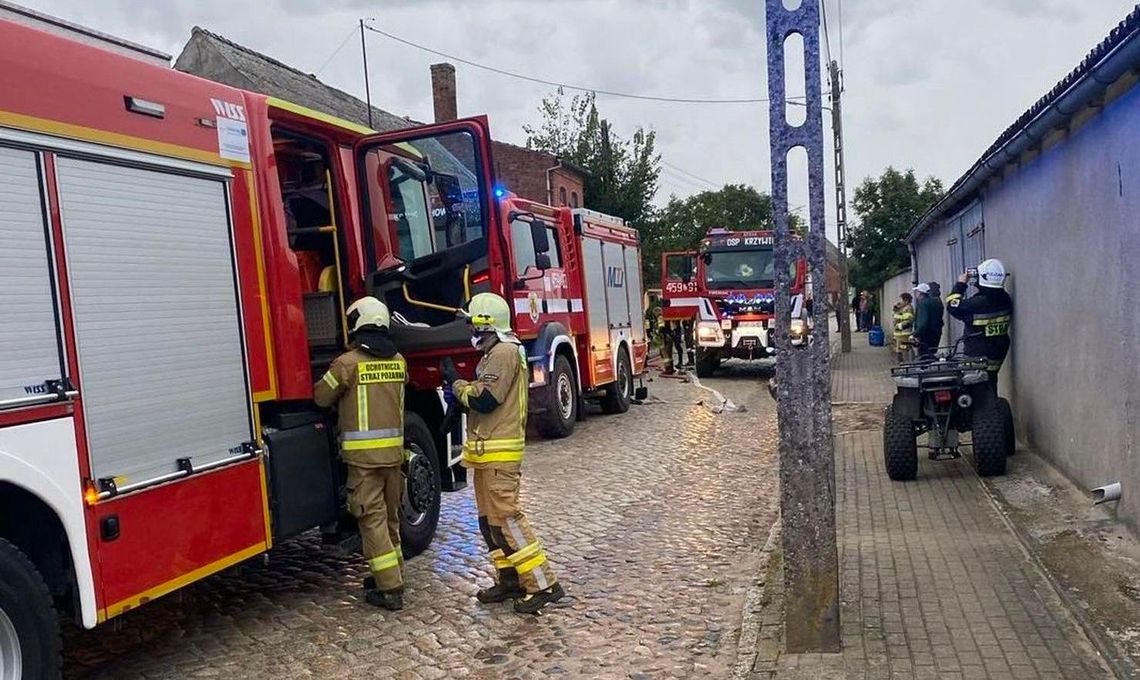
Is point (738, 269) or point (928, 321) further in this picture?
point (738, 269)

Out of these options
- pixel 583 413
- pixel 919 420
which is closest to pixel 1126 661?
pixel 919 420

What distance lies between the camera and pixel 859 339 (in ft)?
109

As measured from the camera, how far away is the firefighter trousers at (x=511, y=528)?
548 cm

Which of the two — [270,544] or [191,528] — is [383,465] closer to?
[270,544]

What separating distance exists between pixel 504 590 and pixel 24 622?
102 inches

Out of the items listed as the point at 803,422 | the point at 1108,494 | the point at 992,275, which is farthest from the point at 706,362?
the point at 803,422

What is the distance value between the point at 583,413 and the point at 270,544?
30.4 ft

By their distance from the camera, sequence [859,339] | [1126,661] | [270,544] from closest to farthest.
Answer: [1126,661]
[270,544]
[859,339]

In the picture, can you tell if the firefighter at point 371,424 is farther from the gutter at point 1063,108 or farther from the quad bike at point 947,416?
the quad bike at point 947,416

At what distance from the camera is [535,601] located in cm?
545

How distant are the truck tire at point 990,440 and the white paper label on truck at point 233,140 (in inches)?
234

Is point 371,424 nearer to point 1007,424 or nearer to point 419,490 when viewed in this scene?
point 419,490

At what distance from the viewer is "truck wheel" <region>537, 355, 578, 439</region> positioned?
11.8 m

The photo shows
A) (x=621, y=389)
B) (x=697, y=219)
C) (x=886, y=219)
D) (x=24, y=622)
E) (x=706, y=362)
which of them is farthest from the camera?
(x=697, y=219)
